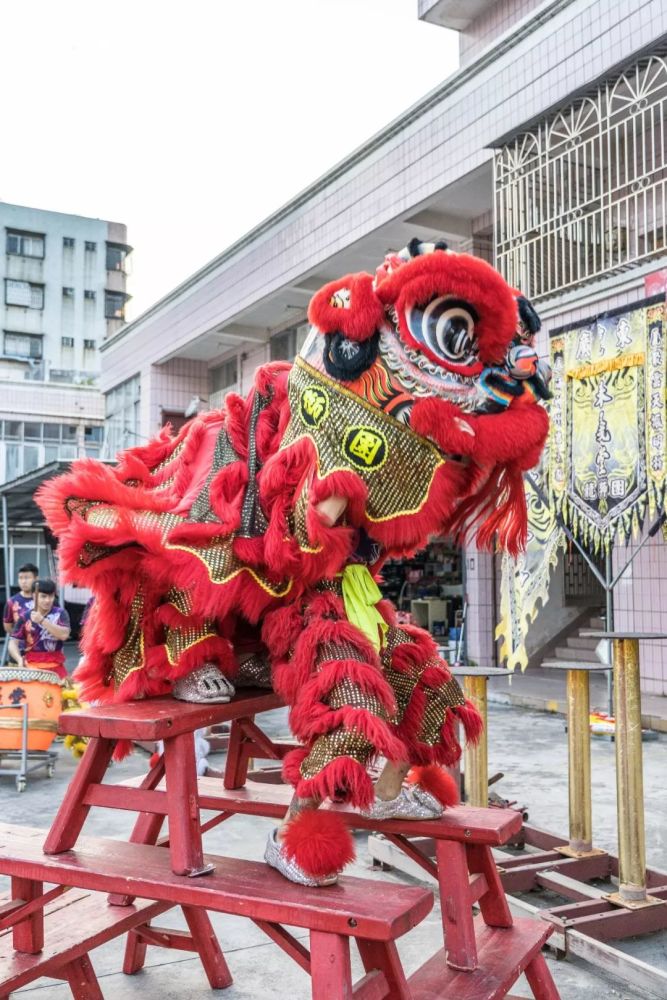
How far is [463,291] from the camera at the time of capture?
79.1 inches

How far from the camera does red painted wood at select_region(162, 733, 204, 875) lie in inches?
79.4

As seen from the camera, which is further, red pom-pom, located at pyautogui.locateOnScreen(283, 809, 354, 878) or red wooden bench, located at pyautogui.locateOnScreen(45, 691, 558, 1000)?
red wooden bench, located at pyautogui.locateOnScreen(45, 691, 558, 1000)

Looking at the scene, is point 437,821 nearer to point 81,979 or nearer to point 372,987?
point 372,987

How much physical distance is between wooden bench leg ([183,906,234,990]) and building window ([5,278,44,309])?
3675 centimetres

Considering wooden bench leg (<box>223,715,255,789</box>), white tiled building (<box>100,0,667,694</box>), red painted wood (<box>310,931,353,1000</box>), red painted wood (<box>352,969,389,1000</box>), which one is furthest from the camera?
white tiled building (<box>100,0,667,694</box>)

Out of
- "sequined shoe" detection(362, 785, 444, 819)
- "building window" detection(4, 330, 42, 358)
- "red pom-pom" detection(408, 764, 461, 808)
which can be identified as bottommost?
"sequined shoe" detection(362, 785, 444, 819)

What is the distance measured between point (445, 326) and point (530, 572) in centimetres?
647

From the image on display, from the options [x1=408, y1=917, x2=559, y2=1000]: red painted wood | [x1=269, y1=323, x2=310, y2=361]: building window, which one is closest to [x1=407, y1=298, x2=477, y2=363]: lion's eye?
[x1=408, y1=917, x2=559, y2=1000]: red painted wood

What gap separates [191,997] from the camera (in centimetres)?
279

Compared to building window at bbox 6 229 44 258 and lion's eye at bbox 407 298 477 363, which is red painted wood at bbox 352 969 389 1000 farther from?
building window at bbox 6 229 44 258

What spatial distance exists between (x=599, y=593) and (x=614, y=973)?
29.7ft

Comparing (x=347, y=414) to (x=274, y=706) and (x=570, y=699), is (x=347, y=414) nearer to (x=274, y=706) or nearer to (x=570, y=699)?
(x=274, y=706)

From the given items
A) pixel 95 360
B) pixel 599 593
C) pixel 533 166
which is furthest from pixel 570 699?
pixel 95 360

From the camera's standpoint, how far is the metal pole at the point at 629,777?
10.6ft
